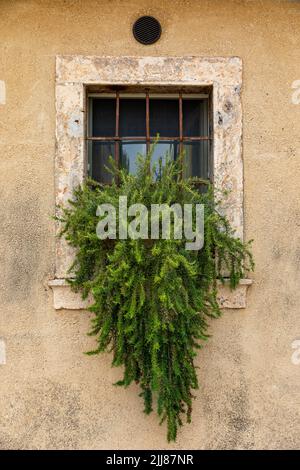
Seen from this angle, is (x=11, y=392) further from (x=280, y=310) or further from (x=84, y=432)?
(x=280, y=310)

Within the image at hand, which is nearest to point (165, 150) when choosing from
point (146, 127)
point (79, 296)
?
point (146, 127)

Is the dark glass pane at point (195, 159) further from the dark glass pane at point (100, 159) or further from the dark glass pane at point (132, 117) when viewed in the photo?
the dark glass pane at point (100, 159)

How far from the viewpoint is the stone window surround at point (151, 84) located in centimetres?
316

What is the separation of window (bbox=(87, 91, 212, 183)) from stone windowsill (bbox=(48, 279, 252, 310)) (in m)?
0.81

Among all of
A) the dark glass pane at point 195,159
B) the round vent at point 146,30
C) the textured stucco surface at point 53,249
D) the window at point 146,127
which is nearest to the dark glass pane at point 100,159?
the window at point 146,127

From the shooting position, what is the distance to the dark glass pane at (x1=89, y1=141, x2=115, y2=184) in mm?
3379

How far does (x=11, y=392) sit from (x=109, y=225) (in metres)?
1.35

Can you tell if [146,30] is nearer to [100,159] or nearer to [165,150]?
[165,150]

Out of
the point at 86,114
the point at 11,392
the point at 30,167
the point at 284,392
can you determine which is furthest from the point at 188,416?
the point at 86,114

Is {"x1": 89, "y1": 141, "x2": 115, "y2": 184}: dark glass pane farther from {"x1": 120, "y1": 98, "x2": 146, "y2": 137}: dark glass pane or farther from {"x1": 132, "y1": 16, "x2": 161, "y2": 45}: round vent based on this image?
{"x1": 132, "y1": 16, "x2": 161, "y2": 45}: round vent

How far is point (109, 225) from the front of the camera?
8.94ft

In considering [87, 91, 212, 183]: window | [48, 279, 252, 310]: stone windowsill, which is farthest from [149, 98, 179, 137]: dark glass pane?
[48, 279, 252, 310]: stone windowsill

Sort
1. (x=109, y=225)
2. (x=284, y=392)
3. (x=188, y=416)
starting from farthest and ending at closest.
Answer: (x=284, y=392)
(x=188, y=416)
(x=109, y=225)

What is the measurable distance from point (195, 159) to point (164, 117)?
381mm
